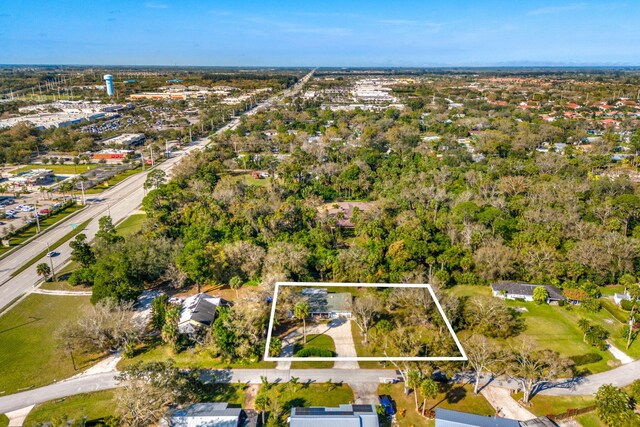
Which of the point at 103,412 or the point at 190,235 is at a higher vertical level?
the point at 190,235

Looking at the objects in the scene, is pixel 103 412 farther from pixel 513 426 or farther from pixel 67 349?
pixel 513 426

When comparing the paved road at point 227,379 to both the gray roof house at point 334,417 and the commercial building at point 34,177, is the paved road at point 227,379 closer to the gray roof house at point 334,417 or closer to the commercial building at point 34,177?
the gray roof house at point 334,417

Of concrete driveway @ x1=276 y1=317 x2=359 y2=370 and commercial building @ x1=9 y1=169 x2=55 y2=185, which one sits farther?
commercial building @ x1=9 y1=169 x2=55 y2=185

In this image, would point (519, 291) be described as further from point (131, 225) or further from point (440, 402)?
point (131, 225)

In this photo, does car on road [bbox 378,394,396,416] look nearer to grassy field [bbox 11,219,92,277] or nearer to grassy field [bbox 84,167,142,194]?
grassy field [bbox 11,219,92,277]

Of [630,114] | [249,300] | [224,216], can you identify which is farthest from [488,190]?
[630,114]

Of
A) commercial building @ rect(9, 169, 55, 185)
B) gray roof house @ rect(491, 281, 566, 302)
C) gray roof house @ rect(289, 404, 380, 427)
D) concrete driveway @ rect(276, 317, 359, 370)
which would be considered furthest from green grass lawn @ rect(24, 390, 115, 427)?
commercial building @ rect(9, 169, 55, 185)

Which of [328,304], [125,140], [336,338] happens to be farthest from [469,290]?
[125,140]
